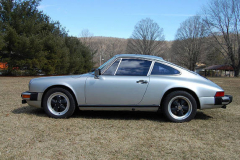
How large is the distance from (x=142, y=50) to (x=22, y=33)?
48989 millimetres

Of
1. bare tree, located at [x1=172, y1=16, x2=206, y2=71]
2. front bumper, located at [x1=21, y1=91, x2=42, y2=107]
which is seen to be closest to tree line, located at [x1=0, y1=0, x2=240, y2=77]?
bare tree, located at [x1=172, y1=16, x2=206, y2=71]

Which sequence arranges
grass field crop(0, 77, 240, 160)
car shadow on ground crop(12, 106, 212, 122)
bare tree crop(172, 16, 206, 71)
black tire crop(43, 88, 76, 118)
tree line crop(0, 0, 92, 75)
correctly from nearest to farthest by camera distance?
grass field crop(0, 77, 240, 160) → black tire crop(43, 88, 76, 118) → car shadow on ground crop(12, 106, 212, 122) → tree line crop(0, 0, 92, 75) → bare tree crop(172, 16, 206, 71)

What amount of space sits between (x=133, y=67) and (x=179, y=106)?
131 centimetres

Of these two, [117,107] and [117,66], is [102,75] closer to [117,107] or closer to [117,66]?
[117,66]

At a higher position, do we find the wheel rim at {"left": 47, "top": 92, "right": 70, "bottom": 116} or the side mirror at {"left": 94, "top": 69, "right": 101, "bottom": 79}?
the side mirror at {"left": 94, "top": 69, "right": 101, "bottom": 79}

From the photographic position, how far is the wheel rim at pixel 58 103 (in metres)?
4.70

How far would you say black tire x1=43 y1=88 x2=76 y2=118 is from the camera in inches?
183

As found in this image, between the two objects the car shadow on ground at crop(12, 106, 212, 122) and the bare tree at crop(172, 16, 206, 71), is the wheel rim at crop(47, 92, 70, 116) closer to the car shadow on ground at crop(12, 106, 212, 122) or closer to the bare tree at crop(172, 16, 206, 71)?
the car shadow on ground at crop(12, 106, 212, 122)

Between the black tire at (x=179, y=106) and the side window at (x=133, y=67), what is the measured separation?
0.78 m

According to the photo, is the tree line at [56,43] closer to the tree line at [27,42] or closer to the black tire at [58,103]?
the tree line at [27,42]

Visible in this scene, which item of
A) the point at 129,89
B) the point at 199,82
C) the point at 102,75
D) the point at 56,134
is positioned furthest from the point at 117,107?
the point at 199,82

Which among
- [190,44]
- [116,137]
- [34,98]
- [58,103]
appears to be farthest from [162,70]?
[190,44]

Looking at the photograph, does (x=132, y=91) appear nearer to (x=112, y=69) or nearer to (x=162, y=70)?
(x=112, y=69)

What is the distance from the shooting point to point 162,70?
4.75 meters
